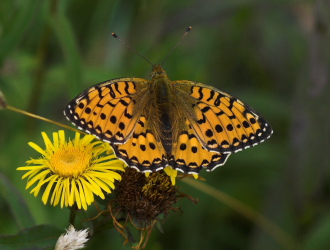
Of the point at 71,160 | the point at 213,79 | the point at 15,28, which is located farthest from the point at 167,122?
the point at 213,79

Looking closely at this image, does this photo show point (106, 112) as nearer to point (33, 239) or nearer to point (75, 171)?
point (75, 171)

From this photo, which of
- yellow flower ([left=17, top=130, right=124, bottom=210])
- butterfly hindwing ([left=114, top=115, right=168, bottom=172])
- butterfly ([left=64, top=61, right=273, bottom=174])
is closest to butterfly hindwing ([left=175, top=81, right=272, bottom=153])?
butterfly ([left=64, top=61, right=273, bottom=174])

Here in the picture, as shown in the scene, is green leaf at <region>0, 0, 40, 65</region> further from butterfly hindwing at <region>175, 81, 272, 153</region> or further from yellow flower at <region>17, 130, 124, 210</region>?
butterfly hindwing at <region>175, 81, 272, 153</region>

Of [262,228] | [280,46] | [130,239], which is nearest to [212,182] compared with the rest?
[262,228]

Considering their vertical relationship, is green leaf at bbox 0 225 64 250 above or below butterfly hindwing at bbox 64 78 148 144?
below

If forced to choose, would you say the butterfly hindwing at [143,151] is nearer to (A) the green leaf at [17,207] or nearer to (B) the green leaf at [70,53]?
(A) the green leaf at [17,207]

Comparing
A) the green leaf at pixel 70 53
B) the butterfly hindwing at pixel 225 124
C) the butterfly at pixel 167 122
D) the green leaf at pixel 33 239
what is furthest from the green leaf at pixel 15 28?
the green leaf at pixel 33 239
